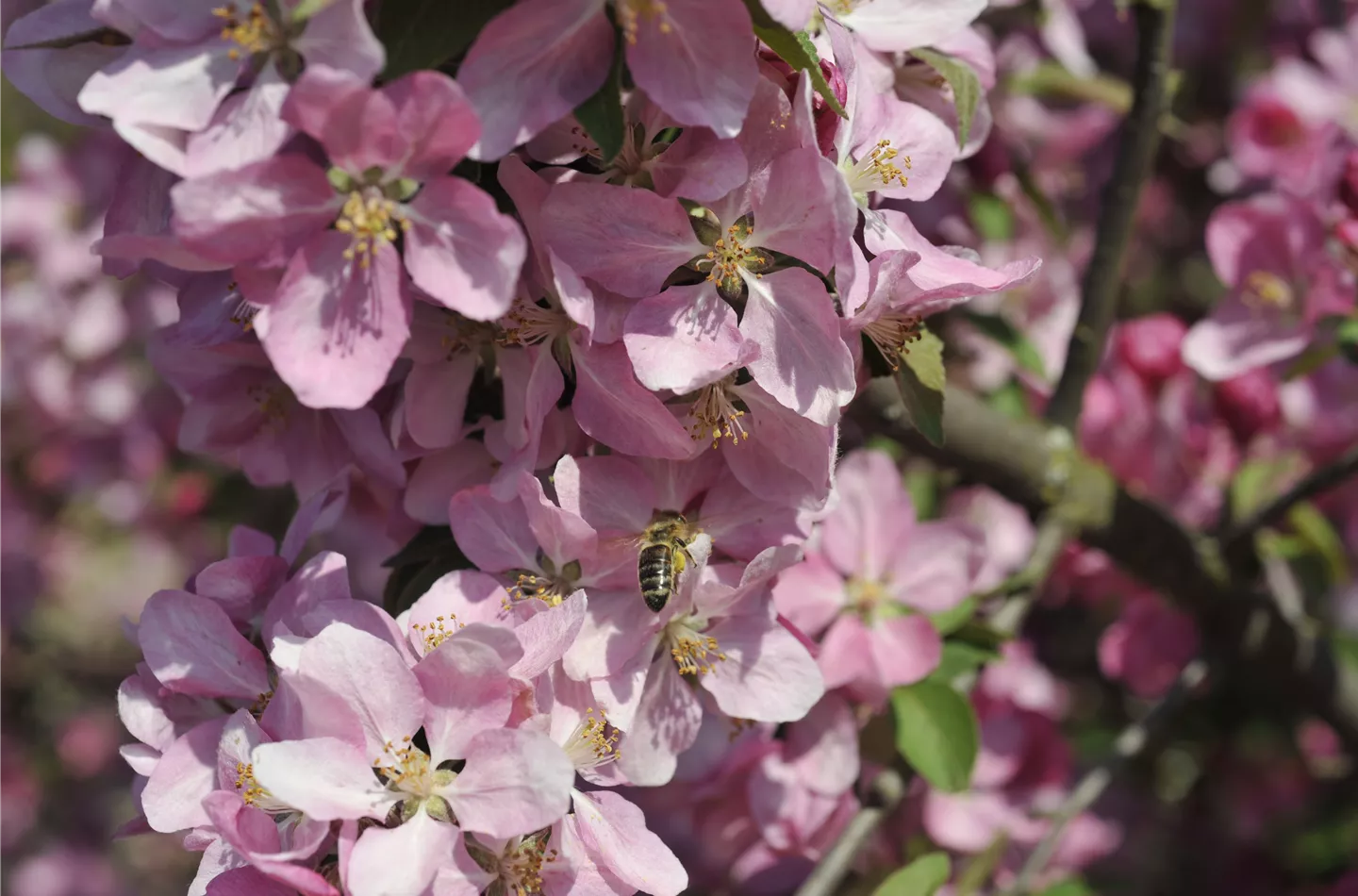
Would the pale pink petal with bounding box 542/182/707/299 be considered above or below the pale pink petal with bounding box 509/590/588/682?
above

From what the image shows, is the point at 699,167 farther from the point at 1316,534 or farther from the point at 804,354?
the point at 1316,534

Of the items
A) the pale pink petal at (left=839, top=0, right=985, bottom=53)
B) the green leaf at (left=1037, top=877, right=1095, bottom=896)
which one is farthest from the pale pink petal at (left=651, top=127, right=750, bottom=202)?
the green leaf at (left=1037, top=877, right=1095, bottom=896)

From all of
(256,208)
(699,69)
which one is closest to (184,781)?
(256,208)

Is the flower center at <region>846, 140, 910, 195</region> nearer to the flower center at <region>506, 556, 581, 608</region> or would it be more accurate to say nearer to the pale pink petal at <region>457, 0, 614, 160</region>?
the pale pink petal at <region>457, 0, 614, 160</region>

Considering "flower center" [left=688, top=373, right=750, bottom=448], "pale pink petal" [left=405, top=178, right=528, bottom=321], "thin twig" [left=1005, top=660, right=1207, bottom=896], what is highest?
"pale pink petal" [left=405, top=178, right=528, bottom=321]

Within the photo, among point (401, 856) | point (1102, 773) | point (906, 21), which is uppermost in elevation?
point (906, 21)

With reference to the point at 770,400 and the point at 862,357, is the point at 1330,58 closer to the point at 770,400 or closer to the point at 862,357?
the point at 862,357

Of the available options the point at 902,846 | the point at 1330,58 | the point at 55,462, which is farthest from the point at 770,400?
the point at 55,462
